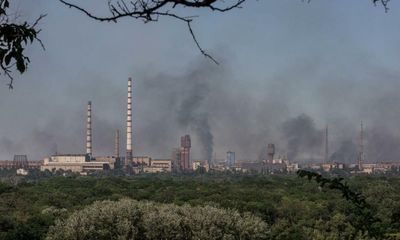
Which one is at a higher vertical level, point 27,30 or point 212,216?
point 27,30

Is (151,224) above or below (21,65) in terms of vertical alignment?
below

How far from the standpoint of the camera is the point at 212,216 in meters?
33.6

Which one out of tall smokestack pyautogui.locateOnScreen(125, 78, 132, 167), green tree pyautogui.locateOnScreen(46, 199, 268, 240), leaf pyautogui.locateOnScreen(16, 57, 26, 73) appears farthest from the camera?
tall smokestack pyautogui.locateOnScreen(125, 78, 132, 167)

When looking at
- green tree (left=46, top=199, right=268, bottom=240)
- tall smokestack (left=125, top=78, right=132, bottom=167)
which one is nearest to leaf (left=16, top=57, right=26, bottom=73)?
green tree (left=46, top=199, right=268, bottom=240)

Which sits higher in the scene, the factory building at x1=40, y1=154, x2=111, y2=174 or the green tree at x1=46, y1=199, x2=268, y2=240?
the factory building at x1=40, y1=154, x2=111, y2=174

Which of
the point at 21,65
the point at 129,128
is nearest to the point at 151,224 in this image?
the point at 21,65

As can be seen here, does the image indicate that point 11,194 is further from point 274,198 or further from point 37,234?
point 37,234

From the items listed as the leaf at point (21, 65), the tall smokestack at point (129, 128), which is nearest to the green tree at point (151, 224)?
the leaf at point (21, 65)

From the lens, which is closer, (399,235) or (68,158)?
(399,235)

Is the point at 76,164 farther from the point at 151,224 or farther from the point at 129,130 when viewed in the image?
the point at 151,224

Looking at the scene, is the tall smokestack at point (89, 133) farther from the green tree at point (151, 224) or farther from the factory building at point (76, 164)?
the green tree at point (151, 224)

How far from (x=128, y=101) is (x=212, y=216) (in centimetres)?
13756

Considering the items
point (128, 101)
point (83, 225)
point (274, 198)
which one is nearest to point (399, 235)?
point (83, 225)

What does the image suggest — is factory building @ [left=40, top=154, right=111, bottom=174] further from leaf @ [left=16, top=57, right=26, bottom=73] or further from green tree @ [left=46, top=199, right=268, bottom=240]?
leaf @ [left=16, top=57, right=26, bottom=73]
